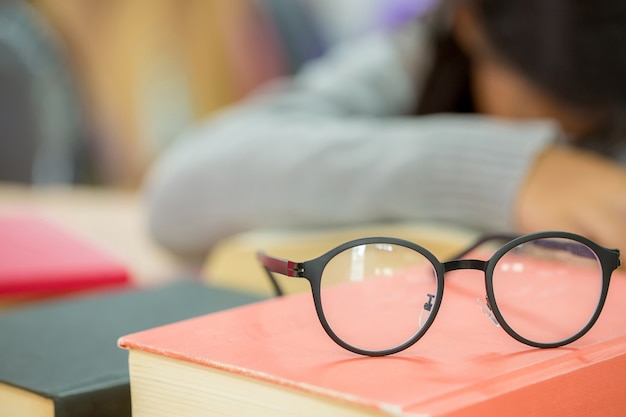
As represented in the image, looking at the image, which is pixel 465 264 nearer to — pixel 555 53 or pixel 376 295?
pixel 376 295

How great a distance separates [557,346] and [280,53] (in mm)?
1352

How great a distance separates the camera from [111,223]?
87cm

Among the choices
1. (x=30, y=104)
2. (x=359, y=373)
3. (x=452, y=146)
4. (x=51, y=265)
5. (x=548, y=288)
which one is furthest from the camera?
(x=30, y=104)

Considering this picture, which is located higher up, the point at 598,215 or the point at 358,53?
the point at 358,53

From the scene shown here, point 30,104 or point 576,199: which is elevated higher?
point 30,104

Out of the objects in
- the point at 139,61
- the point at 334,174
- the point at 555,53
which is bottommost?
the point at 334,174

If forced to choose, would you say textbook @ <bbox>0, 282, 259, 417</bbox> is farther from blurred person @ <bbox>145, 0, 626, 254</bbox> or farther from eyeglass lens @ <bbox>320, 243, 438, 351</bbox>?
blurred person @ <bbox>145, 0, 626, 254</bbox>

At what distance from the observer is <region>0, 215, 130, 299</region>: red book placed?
1.62 ft

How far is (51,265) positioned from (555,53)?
0.49 m

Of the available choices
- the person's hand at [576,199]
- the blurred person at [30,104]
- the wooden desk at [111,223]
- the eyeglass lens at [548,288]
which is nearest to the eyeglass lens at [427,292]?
the eyeglass lens at [548,288]

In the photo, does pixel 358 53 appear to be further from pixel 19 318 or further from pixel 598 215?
pixel 19 318

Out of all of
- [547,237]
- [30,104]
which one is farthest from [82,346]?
[30,104]

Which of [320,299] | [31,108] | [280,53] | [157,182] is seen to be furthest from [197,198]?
[280,53]

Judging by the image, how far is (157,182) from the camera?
2.57 feet
